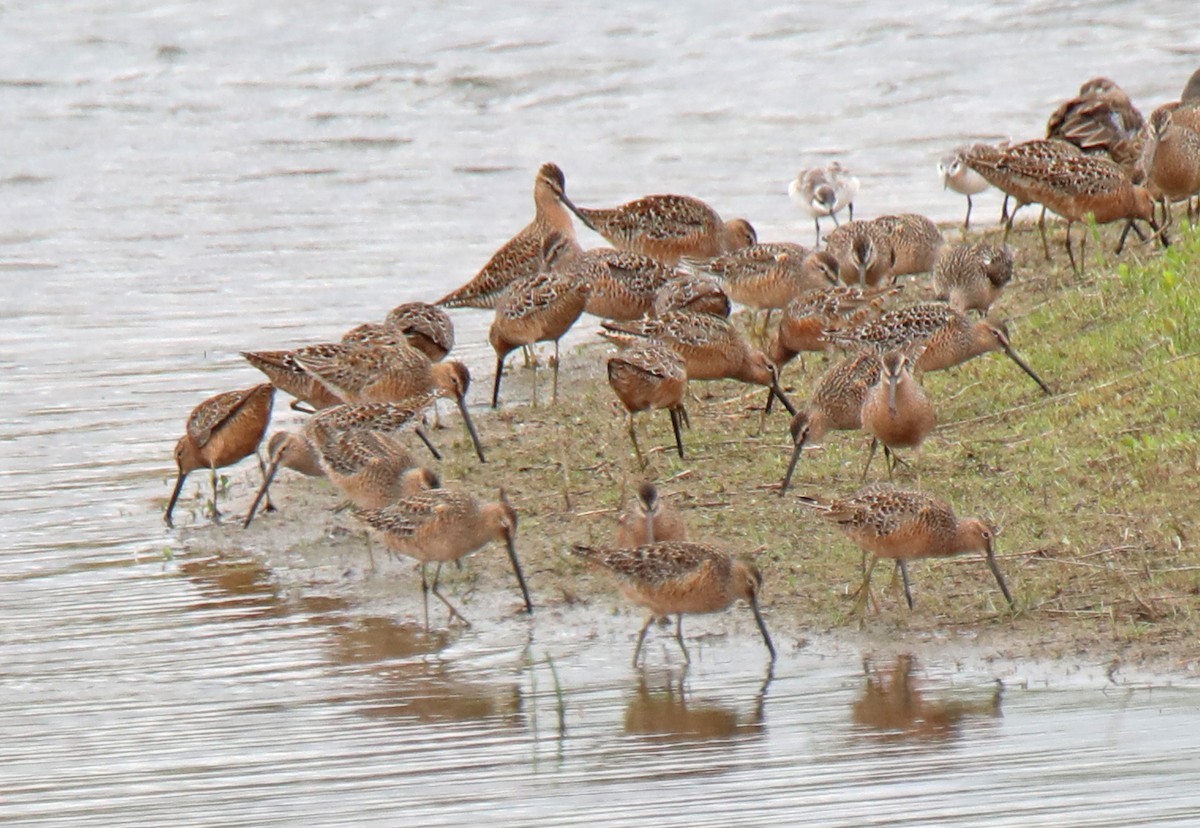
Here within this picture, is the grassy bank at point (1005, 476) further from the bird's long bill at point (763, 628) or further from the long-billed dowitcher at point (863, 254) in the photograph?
the long-billed dowitcher at point (863, 254)

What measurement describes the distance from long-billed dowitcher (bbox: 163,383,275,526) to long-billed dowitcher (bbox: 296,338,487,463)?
63cm

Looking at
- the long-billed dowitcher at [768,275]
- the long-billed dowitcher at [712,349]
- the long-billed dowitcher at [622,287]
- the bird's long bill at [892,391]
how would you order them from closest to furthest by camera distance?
the bird's long bill at [892,391]
the long-billed dowitcher at [712,349]
the long-billed dowitcher at [768,275]
the long-billed dowitcher at [622,287]

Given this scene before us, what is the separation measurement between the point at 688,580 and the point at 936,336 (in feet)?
10.9

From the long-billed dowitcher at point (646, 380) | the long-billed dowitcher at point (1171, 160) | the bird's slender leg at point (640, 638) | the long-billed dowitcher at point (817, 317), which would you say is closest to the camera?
the bird's slender leg at point (640, 638)

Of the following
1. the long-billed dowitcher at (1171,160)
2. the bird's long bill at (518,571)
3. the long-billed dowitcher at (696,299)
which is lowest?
the bird's long bill at (518,571)

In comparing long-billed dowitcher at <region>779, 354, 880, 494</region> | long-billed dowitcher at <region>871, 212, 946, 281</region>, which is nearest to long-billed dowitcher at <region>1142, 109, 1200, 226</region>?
long-billed dowitcher at <region>871, 212, 946, 281</region>

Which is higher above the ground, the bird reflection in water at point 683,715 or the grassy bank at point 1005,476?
the grassy bank at point 1005,476

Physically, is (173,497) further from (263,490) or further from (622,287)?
(622,287)

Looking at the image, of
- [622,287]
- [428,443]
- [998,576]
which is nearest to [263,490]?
[428,443]

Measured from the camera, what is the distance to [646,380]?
885 centimetres

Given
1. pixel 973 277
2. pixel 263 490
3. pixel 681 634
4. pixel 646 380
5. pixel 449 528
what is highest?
pixel 973 277

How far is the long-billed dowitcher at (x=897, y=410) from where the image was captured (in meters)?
8.08

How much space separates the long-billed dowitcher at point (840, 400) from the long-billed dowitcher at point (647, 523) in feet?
3.70

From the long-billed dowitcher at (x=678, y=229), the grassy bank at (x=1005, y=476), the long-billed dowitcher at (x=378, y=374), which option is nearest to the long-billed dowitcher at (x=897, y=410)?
the grassy bank at (x=1005, y=476)
